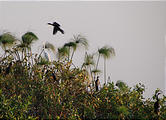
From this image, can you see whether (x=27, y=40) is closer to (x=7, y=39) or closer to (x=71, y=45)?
(x=7, y=39)

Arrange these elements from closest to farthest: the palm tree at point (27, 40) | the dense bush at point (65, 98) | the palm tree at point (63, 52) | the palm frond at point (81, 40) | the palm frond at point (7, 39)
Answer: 1. the dense bush at point (65, 98)
2. the palm tree at point (27, 40)
3. the palm frond at point (7, 39)
4. the palm tree at point (63, 52)
5. the palm frond at point (81, 40)

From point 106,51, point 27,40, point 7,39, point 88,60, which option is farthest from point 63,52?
point 7,39

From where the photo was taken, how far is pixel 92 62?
15.6 ft

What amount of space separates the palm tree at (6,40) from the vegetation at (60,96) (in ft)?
1.46

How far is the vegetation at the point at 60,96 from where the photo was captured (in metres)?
2.88

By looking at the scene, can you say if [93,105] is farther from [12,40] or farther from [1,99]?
[12,40]

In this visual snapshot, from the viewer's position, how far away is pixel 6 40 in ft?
14.6

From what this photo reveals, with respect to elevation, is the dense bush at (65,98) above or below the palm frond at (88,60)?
below

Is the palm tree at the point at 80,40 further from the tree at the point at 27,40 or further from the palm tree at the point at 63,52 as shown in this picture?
the tree at the point at 27,40

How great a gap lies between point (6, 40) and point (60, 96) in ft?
5.59

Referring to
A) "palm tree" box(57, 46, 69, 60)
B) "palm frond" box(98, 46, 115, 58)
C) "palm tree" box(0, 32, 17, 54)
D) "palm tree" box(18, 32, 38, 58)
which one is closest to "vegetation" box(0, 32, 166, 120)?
"palm tree" box(18, 32, 38, 58)

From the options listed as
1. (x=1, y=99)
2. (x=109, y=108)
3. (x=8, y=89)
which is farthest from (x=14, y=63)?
(x=109, y=108)

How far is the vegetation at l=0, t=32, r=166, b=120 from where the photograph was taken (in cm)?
288

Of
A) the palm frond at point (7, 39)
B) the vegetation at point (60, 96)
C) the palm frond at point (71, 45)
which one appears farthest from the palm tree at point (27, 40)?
the palm frond at point (71, 45)
